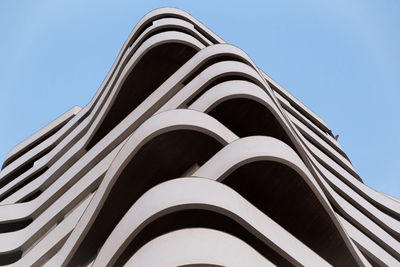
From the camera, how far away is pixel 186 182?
13227 mm

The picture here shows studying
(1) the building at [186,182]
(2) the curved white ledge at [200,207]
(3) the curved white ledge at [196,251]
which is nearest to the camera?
(3) the curved white ledge at [196,251]

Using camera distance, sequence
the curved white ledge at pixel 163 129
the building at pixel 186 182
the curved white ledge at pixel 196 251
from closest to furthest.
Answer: the curved white ledge at pixel 196 251, the building at pixel 186 182, the curved white ledge at pixel 163 129

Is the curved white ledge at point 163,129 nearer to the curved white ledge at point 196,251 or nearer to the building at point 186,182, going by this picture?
the building at point 186,182

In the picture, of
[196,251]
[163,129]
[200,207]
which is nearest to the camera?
[196,251]

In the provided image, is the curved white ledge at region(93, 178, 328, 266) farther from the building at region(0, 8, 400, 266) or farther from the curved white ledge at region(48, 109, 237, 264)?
the curved white ledge at region(48, 109, 237, 264)

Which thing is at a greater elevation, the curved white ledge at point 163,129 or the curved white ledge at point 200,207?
the curved white ledge at point 163,129

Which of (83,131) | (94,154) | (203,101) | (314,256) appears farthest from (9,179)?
(314,256)

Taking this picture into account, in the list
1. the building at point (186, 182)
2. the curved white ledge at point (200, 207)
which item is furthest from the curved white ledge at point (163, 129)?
the curved white ledge at point (200, 207)

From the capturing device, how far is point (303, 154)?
20578mm

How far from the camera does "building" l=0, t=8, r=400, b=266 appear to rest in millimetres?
13219

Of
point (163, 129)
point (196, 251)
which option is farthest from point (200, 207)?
point (163, 129)

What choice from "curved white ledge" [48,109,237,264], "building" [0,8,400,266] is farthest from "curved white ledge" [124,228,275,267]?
"curved white ledge" [48,109,237,264]

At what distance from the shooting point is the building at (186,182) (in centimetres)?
1322

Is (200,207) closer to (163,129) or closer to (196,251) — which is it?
(196,251)
